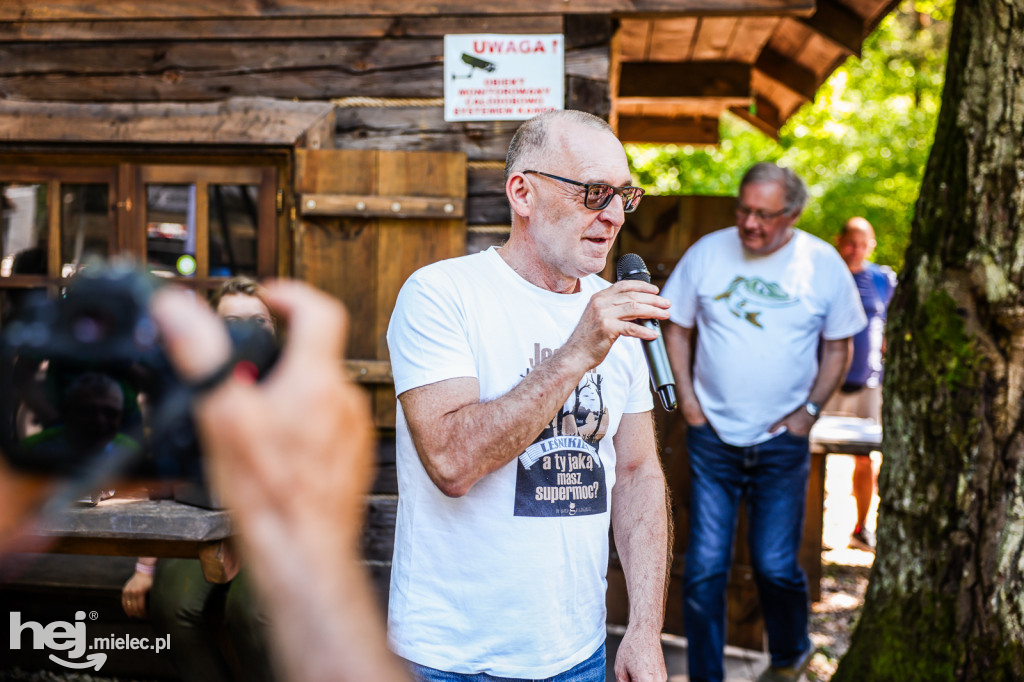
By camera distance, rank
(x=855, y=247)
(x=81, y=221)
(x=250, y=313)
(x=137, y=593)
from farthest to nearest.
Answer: (x=855, y=247) → (x=81, y=221) → (x=137, y=593) → (x=250, y=313)

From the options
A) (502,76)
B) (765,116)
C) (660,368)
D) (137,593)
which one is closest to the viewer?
(660,368)

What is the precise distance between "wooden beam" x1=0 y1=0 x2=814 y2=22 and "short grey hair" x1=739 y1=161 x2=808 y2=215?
0.65 metres

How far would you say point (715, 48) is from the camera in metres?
5.40

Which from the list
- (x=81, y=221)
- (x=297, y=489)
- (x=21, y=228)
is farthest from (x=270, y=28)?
(x=297, y=489)

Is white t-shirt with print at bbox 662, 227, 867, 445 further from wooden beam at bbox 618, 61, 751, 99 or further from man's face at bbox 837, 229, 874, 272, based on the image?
man's face at bbox 837, 229, 874, 272

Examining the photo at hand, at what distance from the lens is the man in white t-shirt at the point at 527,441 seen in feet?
5.63

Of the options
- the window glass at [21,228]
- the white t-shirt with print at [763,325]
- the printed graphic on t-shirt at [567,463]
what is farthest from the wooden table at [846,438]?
the window glass at [21,228]

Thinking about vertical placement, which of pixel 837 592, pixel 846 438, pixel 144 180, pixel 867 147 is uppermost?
pixel 867 147

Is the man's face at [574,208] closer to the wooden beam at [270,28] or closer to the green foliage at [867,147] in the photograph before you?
the wooden beam at [270,28]

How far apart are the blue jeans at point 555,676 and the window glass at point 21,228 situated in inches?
124

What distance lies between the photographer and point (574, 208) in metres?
1.93

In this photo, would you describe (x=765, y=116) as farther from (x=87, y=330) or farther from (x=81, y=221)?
(x=87, y=330)

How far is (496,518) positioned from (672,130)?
20.2 ft

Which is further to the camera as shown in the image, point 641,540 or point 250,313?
point 641,540
